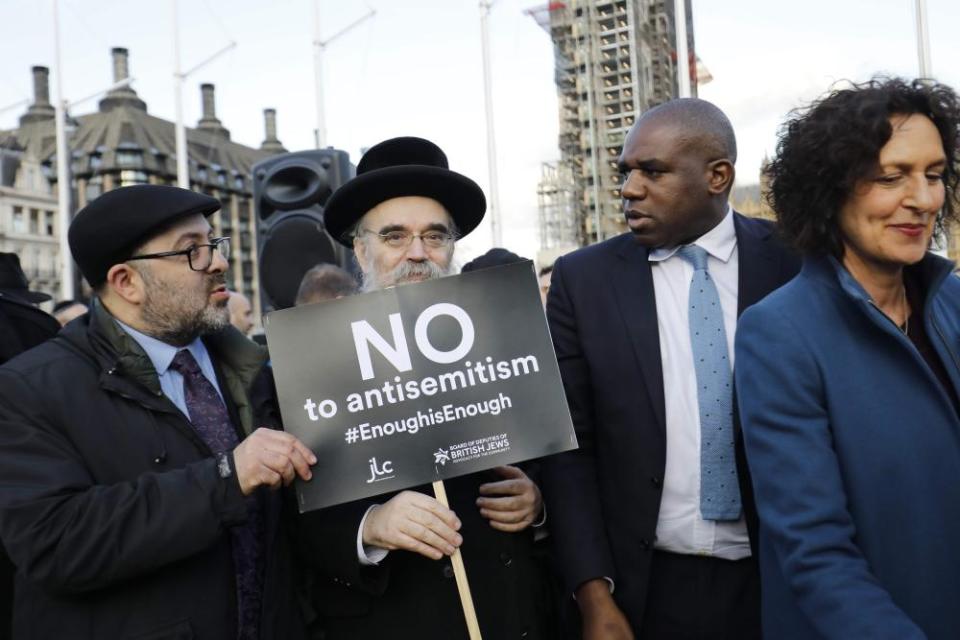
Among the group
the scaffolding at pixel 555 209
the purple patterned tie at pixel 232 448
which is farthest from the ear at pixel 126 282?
the scaffolding at pixel 555 209

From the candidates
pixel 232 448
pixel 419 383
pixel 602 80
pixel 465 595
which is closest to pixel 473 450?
pixel 419 383

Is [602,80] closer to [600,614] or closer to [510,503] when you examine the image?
[510,503]

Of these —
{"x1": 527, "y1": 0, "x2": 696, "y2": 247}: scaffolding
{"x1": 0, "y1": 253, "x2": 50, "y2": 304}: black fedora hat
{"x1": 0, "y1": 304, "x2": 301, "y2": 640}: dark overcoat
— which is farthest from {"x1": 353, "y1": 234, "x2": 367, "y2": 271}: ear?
{"x1": 527, "y1": 0, "x2": 696, "y2": 247}: scaffolding

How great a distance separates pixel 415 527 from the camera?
2.01m

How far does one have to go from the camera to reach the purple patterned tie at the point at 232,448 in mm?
2205

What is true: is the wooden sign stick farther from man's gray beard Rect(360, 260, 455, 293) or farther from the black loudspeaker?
the black loudspeaker

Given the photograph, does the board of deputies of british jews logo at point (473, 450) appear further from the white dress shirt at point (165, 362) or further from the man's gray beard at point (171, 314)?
the man's gray beard at point (171, 314)

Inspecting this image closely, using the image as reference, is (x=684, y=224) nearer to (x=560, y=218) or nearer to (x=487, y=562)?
(x=487, y=562)

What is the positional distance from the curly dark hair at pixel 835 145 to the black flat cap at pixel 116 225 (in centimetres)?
154

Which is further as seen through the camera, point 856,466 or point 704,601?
point 704,601

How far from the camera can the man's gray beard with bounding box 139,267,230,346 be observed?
231 cm

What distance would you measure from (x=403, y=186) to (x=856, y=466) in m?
1.44

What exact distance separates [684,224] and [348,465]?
1092 millimetres

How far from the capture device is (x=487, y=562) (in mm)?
2238
